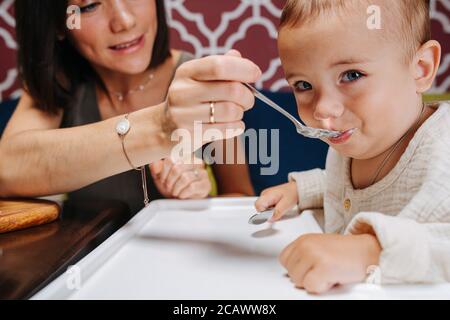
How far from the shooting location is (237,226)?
726 mm

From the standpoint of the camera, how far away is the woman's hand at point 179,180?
922 mm

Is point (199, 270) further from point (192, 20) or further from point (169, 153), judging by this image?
point (192, 20)

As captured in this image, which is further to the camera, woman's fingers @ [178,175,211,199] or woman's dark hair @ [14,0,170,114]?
woman's dark hair @ [14,0,170,114]

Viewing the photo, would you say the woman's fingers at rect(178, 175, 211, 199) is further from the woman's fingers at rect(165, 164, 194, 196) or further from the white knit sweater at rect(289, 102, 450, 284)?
the white knit sweater at rect(289, 102, 450, 284)

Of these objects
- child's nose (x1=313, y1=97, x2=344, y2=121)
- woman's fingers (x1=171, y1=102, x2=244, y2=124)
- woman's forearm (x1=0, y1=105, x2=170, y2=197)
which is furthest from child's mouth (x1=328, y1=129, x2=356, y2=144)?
woman's forearm (x1=0, y1=105, x2=170, y2=197)

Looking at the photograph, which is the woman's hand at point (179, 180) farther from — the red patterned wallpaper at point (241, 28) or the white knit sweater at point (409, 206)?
the red patterned wallpaper at point (241, 28)

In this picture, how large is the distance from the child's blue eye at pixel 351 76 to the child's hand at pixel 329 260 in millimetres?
208

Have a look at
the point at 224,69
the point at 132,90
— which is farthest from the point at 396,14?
the point at 132,90

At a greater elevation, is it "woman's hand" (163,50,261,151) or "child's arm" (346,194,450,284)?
"woman's hand" (163,50,261,151)

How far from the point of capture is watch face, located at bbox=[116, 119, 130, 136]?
0.76 meters

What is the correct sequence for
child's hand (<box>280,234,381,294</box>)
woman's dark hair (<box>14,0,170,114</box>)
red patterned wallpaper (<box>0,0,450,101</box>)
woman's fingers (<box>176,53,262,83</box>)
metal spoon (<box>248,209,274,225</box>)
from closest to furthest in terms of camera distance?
child's hand (<box>280,234,381,294</box>)
woman's fingers (<box>176,53,262,83</box>)
metal spoon (<box>248,209,274,225</box>)
woman's dark hair (<box>14,0,170,114</box>)
red patterned wallpaper (<box>0,0,450,101</box>)

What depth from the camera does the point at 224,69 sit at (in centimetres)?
55

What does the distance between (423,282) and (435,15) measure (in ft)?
4.57

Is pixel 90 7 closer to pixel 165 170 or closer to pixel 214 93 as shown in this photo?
pixel 165 170
